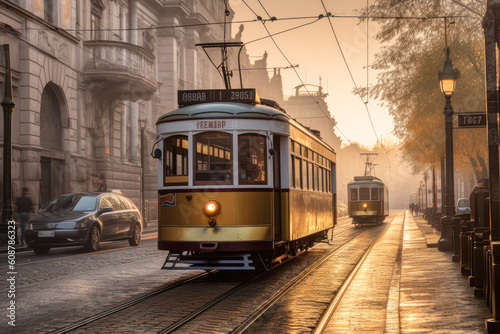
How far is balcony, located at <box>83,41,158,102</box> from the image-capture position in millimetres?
30531

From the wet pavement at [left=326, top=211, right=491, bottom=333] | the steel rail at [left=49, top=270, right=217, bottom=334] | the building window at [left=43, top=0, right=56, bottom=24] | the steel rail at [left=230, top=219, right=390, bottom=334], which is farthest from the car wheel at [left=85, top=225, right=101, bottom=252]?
the building window at [left=43, top=0, right=56, bottom=24]

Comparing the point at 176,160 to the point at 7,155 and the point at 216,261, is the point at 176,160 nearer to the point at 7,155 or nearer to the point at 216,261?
the point at 216,261

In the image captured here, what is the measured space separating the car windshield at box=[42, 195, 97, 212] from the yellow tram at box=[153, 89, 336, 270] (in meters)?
7.43

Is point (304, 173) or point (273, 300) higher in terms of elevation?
point (304, 173)

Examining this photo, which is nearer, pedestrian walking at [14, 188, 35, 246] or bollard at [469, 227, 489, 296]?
bollard at [469, 227, 489, 296]

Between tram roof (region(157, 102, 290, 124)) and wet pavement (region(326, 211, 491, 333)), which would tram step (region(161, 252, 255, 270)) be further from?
tram roof (region(157, 102, 290, 124))

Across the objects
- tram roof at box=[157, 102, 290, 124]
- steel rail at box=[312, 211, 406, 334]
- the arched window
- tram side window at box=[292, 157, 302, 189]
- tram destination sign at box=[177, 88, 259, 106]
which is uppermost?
the arched window

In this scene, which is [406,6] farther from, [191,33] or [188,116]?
[191,33]

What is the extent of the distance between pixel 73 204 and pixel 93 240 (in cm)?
120

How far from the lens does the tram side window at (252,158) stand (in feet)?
36.0

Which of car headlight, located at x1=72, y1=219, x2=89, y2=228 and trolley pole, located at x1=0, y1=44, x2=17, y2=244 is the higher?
trolley pole, located at x1=0, y1=44, x2=17, y2=244

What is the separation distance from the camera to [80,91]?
100 ft

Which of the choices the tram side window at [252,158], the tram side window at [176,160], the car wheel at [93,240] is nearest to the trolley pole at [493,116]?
the tram side window at [252,158]

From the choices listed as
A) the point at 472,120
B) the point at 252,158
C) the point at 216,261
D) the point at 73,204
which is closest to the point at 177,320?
the point at 216,261
